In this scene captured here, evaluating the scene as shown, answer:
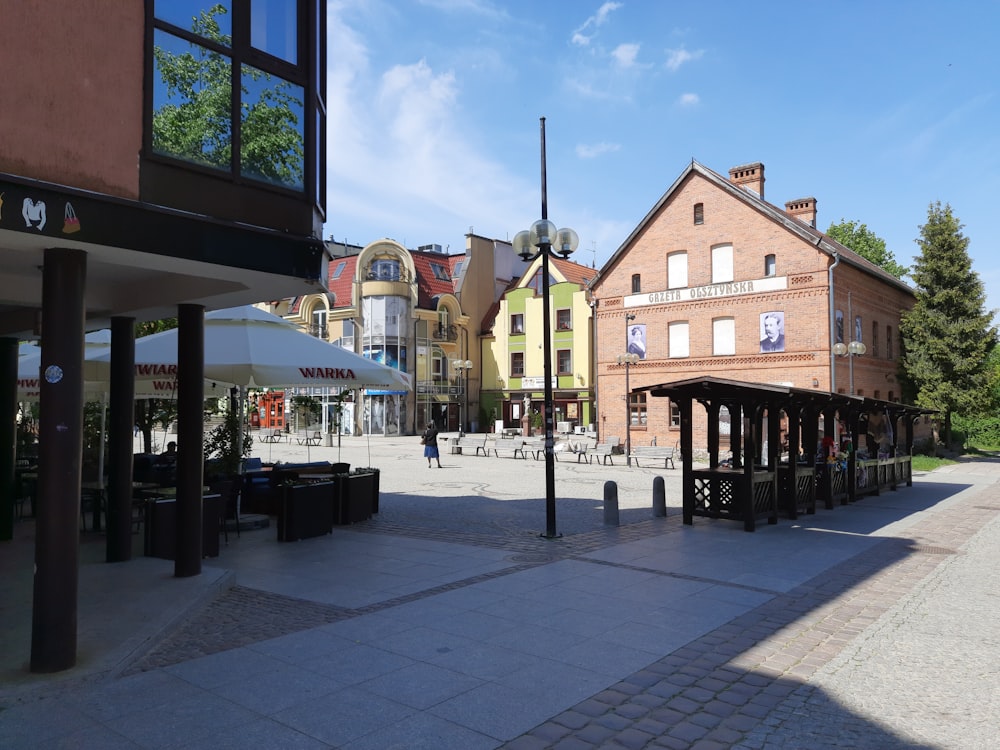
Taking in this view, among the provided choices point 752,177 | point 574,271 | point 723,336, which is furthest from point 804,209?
point 574,271

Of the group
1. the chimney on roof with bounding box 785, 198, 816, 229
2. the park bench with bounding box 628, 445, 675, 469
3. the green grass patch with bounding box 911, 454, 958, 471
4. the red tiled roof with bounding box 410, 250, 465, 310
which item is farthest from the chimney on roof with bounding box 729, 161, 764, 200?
the red tiled roof with bounding box 410, 250, 465, 310

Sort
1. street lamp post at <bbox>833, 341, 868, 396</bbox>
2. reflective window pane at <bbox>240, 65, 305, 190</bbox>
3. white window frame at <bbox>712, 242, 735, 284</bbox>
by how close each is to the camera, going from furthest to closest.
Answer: white window frame at <bbox>712, 242, 735, 284</bbox>, street lamp post at <bbox>833, 341, 868, 396</bbox>, reflective window pane at <bbox>240, 65, 305, 190</bbox>

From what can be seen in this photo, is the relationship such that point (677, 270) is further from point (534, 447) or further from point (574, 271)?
point (574, 271)

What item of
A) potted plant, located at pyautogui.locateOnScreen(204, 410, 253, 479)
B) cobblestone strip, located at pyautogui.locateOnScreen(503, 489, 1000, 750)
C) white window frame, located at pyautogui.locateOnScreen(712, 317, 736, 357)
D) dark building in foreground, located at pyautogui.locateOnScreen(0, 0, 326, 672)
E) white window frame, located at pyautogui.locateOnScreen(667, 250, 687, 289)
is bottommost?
cobblestone strip, located at pyautogui.locateOnScreen(503, 489, 1000, 750)

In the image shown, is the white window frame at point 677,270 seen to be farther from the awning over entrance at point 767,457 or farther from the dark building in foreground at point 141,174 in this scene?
the dark building in foreground at point 141,174

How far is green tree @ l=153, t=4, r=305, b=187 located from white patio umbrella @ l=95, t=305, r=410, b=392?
169 inches

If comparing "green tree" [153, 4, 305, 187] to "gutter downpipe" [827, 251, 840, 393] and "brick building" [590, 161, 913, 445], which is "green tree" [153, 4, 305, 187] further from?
"gutter downpipe" [827, 251, 840, 393]

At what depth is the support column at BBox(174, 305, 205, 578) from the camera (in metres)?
7.59

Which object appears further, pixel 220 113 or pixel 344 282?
pixel 344 282

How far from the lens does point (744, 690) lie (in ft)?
16.8

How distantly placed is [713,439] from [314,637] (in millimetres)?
9975

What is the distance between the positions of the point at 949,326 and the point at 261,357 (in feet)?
101

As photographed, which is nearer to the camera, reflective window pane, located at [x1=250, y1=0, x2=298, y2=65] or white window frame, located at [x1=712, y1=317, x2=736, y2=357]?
reflective window pane, located at [x1=250, y1=0, x2=298, y2=65]

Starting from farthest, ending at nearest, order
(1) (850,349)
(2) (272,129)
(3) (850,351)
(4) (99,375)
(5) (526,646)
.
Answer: (3) (850,351), (1) (850,349), (4) (99,375), (2) (272,129), (5) (526,646)
